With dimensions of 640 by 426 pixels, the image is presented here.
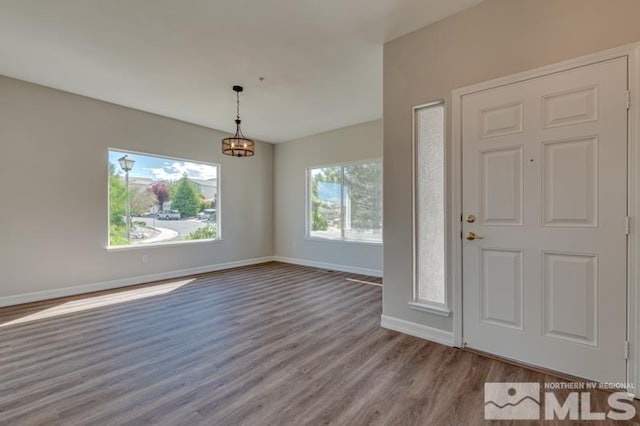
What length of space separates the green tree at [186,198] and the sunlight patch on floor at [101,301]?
1437 mm

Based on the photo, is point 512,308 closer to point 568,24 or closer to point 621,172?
point 621,172

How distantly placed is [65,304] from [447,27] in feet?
18.1

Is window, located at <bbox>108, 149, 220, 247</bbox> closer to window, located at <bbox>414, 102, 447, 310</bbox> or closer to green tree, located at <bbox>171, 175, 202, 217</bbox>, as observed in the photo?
green tree, located at <bbox>171, 175, 202, 217</bbox>

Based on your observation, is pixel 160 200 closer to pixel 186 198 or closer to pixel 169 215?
pixel 169 215

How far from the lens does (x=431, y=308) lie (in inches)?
109

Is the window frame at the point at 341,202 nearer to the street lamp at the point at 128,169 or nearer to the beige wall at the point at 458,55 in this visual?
→ the beige wall at the point at 458,55

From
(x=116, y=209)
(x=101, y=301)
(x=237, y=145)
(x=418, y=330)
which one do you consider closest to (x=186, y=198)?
(x=116, y=209)

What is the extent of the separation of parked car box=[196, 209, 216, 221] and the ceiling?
2.16 m

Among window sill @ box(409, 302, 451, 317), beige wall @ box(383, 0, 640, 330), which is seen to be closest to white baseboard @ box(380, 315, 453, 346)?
beige wall @ box(383, 0, 640, 330)

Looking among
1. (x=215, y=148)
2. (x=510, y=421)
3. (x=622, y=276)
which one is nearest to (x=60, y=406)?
(x=510, y=421)

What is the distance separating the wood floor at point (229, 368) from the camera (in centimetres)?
180

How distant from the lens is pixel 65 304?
392 centimetres

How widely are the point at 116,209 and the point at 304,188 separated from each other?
3.60 metres

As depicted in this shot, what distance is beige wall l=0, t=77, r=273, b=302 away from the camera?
12.7 ft
